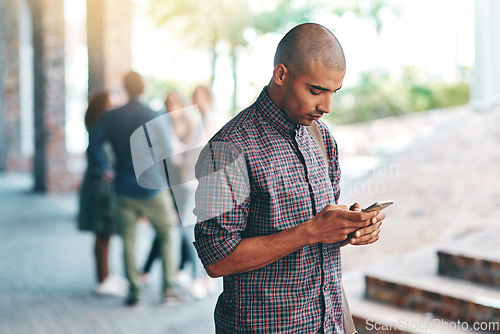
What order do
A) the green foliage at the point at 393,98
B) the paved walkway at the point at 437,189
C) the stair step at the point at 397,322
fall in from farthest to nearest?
the green foliage at the point at 393,98
the paved walkway at the point at 437,189
the stair step at the point at 397,322

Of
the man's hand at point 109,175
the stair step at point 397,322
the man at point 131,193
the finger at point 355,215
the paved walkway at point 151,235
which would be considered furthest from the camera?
the man's hand at point 109,175

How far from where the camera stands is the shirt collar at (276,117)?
151 cm

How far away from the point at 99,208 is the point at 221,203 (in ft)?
12.2

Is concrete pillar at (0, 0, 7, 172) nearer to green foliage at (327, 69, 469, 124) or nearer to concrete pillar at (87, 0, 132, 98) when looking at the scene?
concrete pillar at (87, 0, 132, 98)

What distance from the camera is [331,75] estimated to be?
143 centimetres

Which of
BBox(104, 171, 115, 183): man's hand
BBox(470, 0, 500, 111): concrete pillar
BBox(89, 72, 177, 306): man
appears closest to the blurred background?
BBox(470, 0, 500, 111): concrete pillar

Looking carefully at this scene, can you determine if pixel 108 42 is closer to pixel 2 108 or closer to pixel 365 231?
pixel 365 231

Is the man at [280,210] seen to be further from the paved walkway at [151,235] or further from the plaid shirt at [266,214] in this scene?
the paved walkway at [151,235]

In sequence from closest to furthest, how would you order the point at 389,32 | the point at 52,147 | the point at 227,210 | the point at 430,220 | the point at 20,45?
1. the point at 227,210
2. the point at 430,220
3. the point at 52,147
4. the point at 20,45
5. the point at 389,32

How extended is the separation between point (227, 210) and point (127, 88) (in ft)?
10.4

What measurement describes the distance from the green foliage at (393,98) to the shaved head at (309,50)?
48.5 ft

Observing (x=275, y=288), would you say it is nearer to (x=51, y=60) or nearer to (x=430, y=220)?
(x=430, y=220)

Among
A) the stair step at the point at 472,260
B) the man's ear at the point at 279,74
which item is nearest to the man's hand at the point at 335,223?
the man's ear at the point at 279,74

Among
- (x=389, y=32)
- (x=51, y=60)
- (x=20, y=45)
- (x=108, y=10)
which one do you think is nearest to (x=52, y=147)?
(x=51, y=60)
